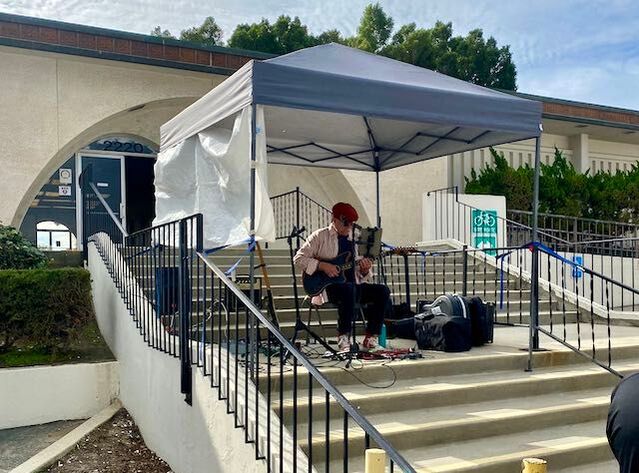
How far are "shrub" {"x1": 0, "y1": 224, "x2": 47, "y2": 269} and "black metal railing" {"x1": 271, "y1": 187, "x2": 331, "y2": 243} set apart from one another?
5.78m

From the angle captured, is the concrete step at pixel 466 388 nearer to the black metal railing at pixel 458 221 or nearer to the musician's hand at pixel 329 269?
the musician's hand at pixel 329 269

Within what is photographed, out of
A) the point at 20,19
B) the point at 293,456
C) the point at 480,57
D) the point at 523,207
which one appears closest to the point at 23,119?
the point at 20,19

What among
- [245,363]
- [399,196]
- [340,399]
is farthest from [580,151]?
[340,399]

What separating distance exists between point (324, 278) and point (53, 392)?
292cm

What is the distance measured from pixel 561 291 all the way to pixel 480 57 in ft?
69.7

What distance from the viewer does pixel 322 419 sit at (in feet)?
13.3

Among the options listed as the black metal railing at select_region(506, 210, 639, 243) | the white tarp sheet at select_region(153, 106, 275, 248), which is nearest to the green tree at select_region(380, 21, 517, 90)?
the black metal railing at select_region(506, 210, 639, 243)

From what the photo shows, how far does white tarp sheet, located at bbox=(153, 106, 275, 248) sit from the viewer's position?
14.4 ft

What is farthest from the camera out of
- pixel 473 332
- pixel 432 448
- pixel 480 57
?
pixel 480 57

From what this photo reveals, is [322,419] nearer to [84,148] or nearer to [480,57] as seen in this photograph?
[84,148]

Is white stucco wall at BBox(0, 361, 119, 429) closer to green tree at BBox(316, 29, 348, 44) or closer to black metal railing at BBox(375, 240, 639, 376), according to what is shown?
black metal railing at BBox(375, 240, 639, 376)

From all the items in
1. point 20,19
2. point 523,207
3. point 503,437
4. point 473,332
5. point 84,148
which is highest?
point 20,19

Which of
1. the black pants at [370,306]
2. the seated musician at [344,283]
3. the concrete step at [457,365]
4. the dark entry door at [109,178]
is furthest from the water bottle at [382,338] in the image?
the dark entry door at [109,178]

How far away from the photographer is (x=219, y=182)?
16.3 ft
